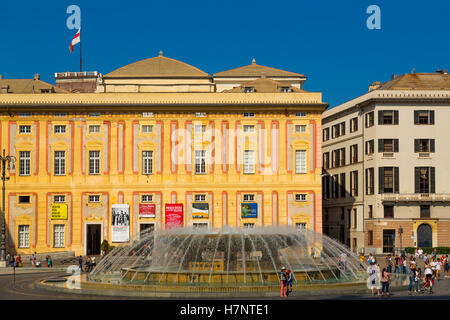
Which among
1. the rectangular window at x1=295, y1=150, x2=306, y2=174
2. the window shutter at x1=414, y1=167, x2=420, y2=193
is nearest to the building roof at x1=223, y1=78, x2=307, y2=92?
the rectangular window at x1=295, y1=150, x2=306, y2=174

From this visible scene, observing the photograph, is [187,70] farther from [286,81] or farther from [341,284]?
[341,284]

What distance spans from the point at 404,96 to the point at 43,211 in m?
35.7

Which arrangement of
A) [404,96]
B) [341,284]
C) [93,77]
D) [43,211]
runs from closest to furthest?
[341,284] → [43,211] → [404,96] → [93,77]

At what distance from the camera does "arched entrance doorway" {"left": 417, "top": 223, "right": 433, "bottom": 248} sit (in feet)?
236

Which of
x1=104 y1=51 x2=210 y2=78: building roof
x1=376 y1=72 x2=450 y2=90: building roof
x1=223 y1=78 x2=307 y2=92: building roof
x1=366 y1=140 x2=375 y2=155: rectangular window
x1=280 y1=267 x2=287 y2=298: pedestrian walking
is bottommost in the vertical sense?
x1=280 y1=267 x2=287 y2=298: pedestrian walking

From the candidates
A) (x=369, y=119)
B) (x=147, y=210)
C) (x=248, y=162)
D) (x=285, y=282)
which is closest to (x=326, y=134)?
(x=369, y=119)

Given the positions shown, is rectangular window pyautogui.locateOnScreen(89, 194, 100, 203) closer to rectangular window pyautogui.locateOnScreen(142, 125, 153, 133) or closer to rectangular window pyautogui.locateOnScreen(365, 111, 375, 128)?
rectangular window pyautogui.locateOnScreen(142, 125, 153, 133)

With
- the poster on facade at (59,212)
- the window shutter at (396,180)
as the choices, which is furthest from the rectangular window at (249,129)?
the poster on facade at (59,212)

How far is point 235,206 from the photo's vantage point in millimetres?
67000

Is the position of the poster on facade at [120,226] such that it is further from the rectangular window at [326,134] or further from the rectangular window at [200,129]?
the rectangular window at [326,134]

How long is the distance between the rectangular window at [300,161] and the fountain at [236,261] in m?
30.0

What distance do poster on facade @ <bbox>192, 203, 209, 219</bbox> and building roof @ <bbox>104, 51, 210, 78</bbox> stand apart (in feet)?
57.9

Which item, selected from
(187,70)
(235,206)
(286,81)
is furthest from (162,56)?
(235,206)

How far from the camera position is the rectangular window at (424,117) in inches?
2891
